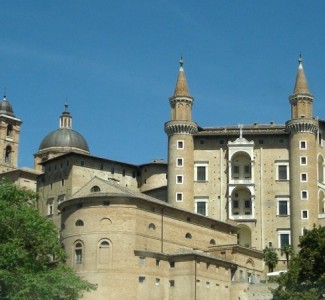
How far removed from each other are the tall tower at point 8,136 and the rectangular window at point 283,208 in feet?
146

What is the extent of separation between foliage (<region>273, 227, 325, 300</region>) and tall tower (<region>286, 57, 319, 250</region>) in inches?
996

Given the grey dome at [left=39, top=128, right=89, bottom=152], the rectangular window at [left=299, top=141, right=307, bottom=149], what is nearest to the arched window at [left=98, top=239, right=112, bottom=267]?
the rectangular window at [left=299, top=141, right=307, bottom=149]

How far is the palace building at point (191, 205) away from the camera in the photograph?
77375mm

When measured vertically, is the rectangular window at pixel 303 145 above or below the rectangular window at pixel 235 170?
above

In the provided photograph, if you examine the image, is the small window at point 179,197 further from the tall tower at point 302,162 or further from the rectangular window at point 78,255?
the rectangular window at point 78,255

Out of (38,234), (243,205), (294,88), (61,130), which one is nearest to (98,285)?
(38,234)

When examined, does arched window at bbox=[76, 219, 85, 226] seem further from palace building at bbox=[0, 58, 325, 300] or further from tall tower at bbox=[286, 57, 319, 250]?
tall tower at bbox=[286, 57, 319, 250]

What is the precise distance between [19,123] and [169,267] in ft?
194

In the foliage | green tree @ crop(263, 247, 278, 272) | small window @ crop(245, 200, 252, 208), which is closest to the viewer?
the foliage

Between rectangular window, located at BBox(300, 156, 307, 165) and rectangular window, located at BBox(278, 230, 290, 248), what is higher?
rectangular window, located at BBox(300, 156, 307, 165)

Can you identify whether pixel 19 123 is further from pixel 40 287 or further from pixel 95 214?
pixel 40 287

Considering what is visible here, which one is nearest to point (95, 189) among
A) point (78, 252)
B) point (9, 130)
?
point (78, 252)

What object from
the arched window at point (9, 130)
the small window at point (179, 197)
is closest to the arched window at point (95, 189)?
the small window at point (179, 197)

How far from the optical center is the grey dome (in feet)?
407
